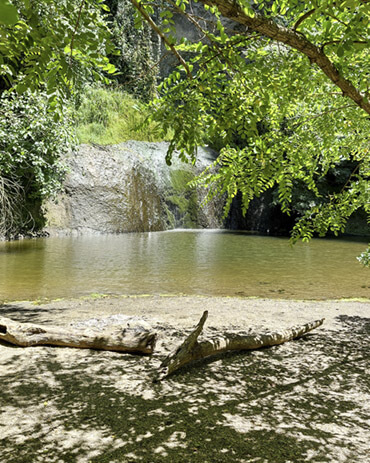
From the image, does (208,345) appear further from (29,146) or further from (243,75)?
(29,146)

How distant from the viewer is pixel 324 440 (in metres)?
2.77

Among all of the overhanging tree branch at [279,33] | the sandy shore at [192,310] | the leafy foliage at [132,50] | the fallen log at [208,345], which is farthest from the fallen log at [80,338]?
the leafy foliage at [132,50]

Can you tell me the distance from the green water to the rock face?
4.07 meters

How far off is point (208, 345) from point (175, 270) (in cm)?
726

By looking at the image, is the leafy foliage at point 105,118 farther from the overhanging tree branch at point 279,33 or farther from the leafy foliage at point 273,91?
the overhanging tree branch at point 279,33

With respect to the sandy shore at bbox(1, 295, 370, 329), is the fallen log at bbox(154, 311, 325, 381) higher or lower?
higher

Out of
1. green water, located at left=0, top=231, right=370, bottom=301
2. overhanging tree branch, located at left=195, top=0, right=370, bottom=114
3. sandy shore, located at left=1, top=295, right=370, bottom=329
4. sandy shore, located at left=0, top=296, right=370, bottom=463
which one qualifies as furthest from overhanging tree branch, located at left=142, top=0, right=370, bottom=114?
green water, located at left=0, top=231, right=370, bottom=301

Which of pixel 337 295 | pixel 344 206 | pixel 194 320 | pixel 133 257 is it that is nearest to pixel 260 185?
pixel 344 206

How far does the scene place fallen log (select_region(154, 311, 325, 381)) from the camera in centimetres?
381

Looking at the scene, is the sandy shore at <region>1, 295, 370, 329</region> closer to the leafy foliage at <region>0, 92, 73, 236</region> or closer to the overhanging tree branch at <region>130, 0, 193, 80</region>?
the overhanging tree branch at <region>130, 0, 193, 80</region>

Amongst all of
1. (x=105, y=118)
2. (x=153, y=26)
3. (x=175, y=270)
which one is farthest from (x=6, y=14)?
(x=105, y=118)

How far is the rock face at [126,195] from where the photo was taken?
20.6 meters

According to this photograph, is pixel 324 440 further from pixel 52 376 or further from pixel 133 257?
pixel 133 257

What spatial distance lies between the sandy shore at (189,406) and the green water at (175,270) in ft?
13.6
